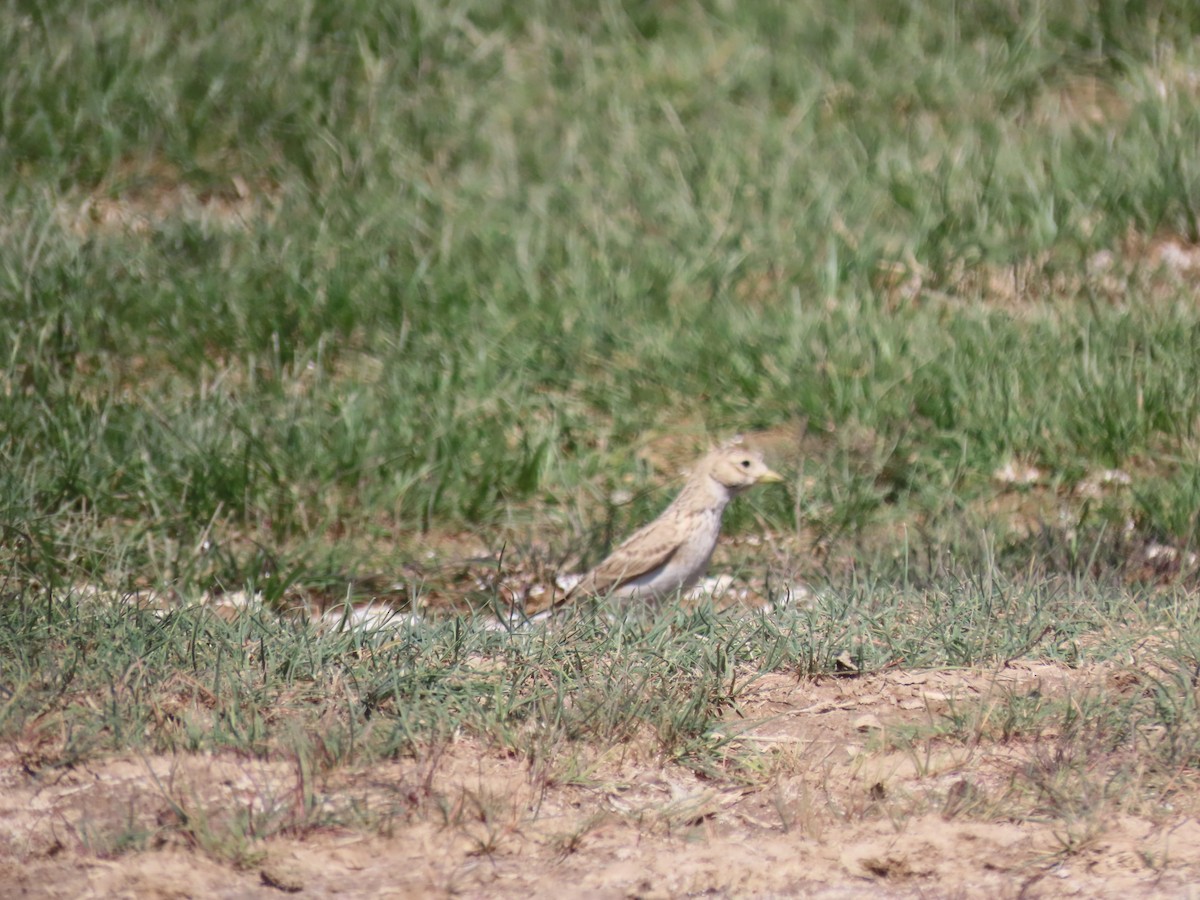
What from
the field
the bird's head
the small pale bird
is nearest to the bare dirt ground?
the field

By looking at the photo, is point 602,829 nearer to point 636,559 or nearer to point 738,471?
point 636,559

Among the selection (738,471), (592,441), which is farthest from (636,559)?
(592,441)

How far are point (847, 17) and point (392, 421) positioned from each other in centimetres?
452

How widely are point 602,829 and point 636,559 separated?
2387 millimetres

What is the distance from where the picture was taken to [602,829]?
3.85 m

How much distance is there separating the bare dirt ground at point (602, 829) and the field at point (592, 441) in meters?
0.01

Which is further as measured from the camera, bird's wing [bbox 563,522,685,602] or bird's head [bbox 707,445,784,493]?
bird's head [bbox 707,445,784,493]

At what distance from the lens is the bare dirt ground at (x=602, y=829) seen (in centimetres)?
361

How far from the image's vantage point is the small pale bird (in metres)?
6.14

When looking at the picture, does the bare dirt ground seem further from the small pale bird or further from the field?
the small pale bird

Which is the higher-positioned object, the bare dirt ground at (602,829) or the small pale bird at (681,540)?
the bare dirt ground at (602,829)

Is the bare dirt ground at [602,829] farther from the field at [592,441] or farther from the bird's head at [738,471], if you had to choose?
the bird's head at [738,471]

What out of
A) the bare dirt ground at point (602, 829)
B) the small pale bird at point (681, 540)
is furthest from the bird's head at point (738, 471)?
the bare dirt ground at point (602, 829)

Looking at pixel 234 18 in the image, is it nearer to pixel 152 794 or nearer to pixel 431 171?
pixel 431 171
